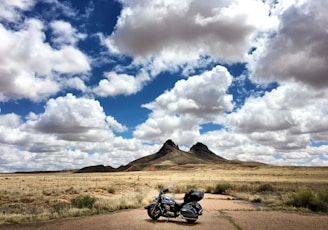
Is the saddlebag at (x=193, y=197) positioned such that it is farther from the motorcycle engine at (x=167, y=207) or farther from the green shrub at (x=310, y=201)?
the green shrub at (x=310, y=201)

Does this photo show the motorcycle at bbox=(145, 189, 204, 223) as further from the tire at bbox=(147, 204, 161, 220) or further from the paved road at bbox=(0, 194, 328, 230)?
the paved road at bbox=(0, 194, 328, 230)

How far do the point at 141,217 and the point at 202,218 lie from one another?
2.56 meters

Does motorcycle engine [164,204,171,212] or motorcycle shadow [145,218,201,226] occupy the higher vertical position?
motorcycle engine [164,204,171,212]

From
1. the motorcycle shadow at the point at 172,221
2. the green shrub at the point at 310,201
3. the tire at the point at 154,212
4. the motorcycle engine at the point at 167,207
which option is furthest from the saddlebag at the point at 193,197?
the green shrub at the point at 310,201

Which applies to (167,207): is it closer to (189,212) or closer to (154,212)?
(154,212)

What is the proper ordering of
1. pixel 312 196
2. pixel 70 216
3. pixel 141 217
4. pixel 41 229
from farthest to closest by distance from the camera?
pixel 312 196 < pixel 70 216 < pixel 141 217 < pixel 41 229

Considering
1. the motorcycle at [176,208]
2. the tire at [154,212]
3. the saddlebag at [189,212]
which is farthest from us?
the tire at [154,212]

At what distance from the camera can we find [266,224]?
532 inches

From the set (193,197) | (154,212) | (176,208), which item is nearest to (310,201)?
(193,197)

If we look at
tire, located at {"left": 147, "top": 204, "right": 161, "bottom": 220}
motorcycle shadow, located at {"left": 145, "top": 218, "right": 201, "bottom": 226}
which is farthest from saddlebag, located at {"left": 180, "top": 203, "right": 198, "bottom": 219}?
tire, located at {"left": 147, "top": 204, "right": 161, "bottom": 220}

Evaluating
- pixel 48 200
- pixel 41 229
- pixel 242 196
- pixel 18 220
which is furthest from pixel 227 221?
pixel 48 200

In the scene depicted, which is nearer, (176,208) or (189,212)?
(189,212)

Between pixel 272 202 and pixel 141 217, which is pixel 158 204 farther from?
pixel 272 202

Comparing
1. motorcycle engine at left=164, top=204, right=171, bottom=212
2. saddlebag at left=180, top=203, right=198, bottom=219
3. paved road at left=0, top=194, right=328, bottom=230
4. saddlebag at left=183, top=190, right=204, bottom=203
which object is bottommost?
paved road at left=0, top=194, right=328, bottom=230
